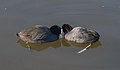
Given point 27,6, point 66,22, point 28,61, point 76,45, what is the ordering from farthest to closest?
point 27,6, point 66,22, point 76,45, point 28,61

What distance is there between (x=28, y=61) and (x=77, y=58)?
1098 millimetres

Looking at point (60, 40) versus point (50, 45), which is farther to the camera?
point (60, 40)

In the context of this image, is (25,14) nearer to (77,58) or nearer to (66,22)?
(66,22)

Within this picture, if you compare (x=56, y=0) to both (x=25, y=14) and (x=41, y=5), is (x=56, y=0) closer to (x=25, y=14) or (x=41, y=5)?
(x=41, y=5)

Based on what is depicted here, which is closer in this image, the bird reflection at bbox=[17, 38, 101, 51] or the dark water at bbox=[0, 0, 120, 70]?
the dark water at bbox=[0, 0, 120, 70]

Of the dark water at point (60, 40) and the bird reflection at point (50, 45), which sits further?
the bird reflection at point (50, 45)

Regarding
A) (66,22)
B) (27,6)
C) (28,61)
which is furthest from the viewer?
(27,6)

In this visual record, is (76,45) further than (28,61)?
Yes

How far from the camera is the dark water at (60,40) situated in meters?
7.32

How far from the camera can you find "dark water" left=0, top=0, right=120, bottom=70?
732cm

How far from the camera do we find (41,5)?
9766mm

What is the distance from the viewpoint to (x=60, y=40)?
8.34 meters

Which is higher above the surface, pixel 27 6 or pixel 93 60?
pixel 27 6

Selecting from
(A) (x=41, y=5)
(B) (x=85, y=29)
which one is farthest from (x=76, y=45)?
(A) (x=41, y=5)
